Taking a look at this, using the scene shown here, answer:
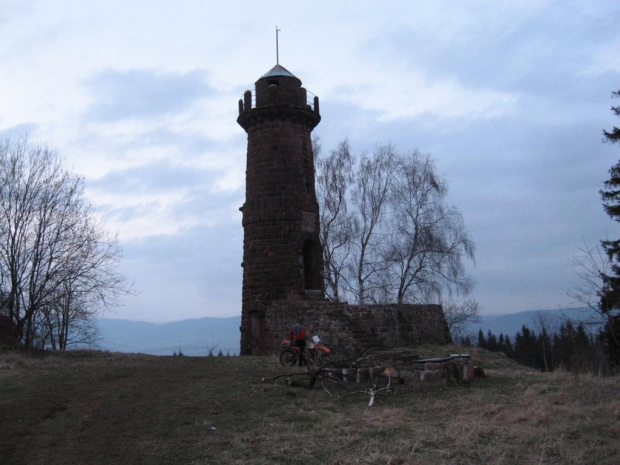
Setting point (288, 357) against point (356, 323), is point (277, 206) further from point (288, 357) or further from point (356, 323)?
point (288, 357)

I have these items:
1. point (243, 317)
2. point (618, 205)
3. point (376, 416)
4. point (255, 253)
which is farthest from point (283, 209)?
point (376, 416)

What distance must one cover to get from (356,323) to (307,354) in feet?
13.6

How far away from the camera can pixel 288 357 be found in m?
15.1

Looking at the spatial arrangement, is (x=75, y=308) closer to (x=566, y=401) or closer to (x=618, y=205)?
(x=566, y=401)

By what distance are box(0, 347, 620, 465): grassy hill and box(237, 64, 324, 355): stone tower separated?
26.5 feet

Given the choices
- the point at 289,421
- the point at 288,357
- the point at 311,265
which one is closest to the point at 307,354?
the point at 288,357

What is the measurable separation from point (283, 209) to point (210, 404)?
38.4 feet

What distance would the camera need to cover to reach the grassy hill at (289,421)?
714cm

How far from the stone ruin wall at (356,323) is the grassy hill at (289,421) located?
588 cm

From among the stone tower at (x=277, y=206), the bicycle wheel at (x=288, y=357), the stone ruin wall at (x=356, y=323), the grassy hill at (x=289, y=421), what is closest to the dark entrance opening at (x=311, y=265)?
the stone tower at (x=277, y=206)

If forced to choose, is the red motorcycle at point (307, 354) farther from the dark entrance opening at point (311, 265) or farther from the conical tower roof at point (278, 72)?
the conical tower roof at point (278, 72)

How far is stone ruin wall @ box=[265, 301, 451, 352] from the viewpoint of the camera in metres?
18.0

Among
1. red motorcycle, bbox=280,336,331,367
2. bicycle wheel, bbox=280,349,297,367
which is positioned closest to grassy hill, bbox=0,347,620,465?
red motorcycle, bbox=280,336,331,367

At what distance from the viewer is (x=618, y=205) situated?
19094 mm
